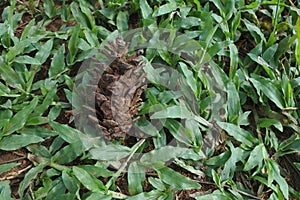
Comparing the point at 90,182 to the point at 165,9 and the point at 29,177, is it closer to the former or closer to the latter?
the point at 29,177

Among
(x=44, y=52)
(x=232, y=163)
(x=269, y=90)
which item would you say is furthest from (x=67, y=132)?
(x=269, y=90)

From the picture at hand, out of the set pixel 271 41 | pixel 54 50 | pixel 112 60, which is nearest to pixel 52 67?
pixel 54 50

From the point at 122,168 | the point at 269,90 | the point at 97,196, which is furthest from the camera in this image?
the point at 269,90

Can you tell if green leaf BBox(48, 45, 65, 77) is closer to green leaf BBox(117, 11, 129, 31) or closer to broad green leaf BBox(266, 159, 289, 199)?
green leaf BBox(117, 11, 129, 31)

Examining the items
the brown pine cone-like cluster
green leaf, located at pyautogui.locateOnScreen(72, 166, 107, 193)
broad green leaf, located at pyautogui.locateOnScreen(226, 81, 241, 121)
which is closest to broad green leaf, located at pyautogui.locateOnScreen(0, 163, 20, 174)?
green leaf, located at pyautogui.locateOnScreen(72, 166, 107, 193)

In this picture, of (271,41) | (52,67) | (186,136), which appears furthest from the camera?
(271,41)

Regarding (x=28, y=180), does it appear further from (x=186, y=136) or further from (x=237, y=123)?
(x=237, y=123)

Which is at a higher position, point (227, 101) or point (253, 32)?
point (253, 32)

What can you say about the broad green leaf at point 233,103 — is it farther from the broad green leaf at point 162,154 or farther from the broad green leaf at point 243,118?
the broad green leaf at point 162,154
